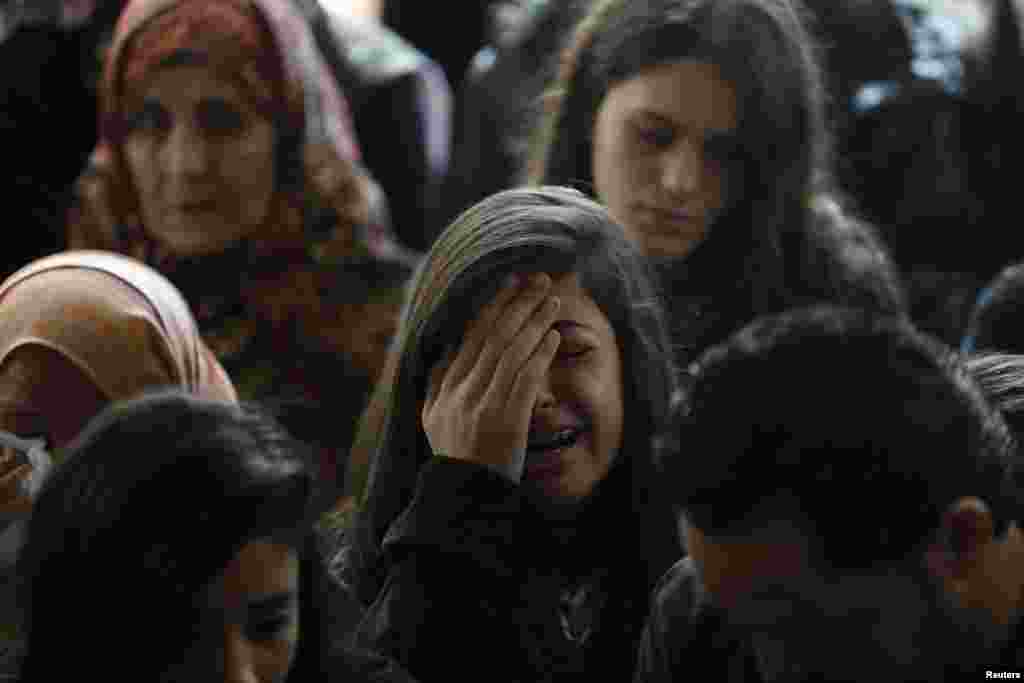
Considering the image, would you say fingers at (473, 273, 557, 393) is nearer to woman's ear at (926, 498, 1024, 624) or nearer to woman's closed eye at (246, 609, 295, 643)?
woman's closed eye at (246, 609, 295, 643)

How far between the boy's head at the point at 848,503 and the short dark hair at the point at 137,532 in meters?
0.51

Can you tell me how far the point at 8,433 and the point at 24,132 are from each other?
220 cm

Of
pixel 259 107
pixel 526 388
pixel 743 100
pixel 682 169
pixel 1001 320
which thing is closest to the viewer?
pixel 526 388

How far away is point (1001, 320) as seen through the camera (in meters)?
3.43

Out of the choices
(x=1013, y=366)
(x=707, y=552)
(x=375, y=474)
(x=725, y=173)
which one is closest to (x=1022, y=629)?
(x=707, y=552)

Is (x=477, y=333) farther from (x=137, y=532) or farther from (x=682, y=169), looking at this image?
(x=682, y=169)

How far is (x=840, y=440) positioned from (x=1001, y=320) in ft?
5.06

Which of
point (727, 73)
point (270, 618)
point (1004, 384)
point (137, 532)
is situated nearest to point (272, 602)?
point (270, 618)

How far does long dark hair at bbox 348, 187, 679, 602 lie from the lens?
Answer: 2.72m

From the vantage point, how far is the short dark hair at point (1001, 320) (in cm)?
338

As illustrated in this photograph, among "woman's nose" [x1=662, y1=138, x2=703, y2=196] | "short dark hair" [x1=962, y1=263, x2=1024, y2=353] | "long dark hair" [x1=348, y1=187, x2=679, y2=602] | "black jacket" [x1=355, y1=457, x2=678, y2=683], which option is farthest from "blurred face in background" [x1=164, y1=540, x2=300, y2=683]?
"woman's nose" [x1=662, y1=138, x2=703, y2=196]

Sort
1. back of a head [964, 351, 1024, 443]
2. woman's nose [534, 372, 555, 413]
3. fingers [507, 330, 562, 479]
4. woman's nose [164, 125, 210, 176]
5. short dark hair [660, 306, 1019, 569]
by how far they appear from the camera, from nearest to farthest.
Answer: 1. short dark hair [660, 306, 1019, 569]
2. back of a head [964, 351, 1024, 443]
3. fingers [507, 330, 562, 479]
4. woman's nose [534, 372, 555, 413]
5. woman's nose [164, 125, 210, 176]

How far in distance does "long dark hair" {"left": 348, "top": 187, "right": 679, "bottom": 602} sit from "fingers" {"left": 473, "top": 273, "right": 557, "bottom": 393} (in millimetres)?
30

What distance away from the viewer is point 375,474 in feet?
9.18
